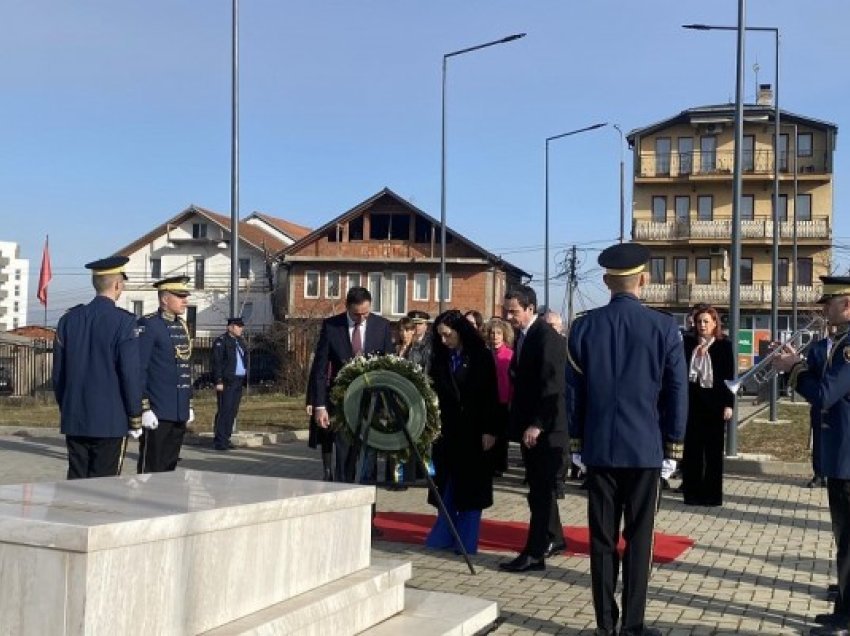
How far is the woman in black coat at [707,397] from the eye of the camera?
11.3 m

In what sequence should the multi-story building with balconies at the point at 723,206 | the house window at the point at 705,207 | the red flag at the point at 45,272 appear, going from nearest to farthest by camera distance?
the red flag at the point at 45,272 < the multi-story building with balconies at the point at 723,206 < the house window at the point at 705,207

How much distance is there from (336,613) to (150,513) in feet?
4.50

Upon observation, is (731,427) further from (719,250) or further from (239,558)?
Answer: (719,250)

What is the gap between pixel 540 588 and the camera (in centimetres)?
761

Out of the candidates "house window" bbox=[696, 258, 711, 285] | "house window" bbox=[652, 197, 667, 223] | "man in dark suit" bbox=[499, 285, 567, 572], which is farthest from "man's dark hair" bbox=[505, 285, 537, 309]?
"house window" bbox=[696, 258, 711, 285]

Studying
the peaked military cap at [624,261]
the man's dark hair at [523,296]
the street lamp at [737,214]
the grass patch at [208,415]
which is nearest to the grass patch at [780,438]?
the street lamp at [737,214]

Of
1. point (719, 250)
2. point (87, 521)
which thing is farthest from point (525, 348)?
point (719, 250)

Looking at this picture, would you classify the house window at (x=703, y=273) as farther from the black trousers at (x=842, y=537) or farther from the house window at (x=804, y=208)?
the black trousers at (x=842, y=537)

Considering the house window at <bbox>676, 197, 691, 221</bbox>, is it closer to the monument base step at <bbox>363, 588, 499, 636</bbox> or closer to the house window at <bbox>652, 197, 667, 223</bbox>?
the house window at <bbox>652, 197, 667, 223</bbox>

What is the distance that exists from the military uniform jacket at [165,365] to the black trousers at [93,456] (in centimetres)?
156

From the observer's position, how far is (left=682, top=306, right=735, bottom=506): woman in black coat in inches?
447

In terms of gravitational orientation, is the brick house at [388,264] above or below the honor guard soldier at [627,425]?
above

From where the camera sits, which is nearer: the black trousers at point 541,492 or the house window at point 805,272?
the black trousers at point 541,492

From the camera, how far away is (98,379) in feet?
25.0
